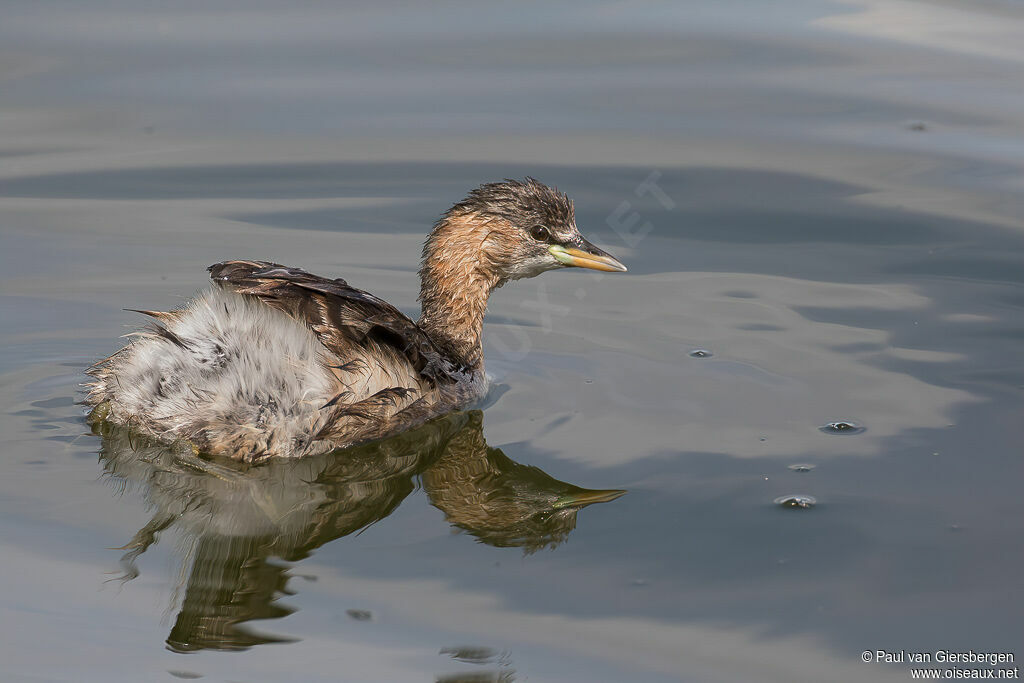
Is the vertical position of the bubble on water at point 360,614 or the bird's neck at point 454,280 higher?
the bird's neck at point 454,280

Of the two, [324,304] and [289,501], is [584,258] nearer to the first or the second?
[324,304]

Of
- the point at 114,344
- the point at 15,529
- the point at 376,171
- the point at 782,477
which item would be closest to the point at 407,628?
the point at 15,529

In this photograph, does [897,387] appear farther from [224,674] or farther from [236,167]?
[236,167]

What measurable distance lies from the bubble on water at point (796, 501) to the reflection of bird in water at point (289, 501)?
69 cm

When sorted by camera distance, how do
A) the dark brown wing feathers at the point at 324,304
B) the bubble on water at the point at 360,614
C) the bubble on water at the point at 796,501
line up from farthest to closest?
the dark brown wing feathers at the point at 324,304, the bubble on water at the point at 796,501, the bubble on water at the point at 360,614

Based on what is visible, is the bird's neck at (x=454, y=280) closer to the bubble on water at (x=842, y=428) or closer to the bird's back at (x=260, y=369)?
the bird's back at (x=260, y=369)

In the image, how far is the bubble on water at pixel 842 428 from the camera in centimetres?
614

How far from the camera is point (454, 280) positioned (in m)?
6.90

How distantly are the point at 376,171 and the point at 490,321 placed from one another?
227 cm

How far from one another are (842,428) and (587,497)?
1.43 m

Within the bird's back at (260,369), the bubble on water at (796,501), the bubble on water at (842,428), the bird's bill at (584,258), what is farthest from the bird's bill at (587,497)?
the bird's bill at (584,258)

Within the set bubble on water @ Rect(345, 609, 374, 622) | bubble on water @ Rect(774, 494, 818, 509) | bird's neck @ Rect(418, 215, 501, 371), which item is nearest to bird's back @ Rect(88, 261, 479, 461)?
bird's neck @ Rect(418, 215, 501, 371)

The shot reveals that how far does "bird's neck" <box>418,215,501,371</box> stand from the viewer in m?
6.87

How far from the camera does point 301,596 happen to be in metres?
4.59
